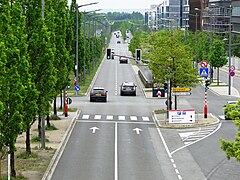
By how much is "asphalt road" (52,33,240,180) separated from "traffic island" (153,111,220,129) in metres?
0.61

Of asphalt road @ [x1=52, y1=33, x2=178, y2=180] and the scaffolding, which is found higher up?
the scaffolding

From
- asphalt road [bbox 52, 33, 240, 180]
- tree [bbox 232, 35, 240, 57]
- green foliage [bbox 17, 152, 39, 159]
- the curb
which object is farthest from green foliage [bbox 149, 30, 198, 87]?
tree [bbox 232, 35, 240, 57]

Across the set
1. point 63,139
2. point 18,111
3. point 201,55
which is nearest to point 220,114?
point 63,139

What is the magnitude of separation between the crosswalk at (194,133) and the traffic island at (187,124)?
77 cm

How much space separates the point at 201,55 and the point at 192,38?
17306 millimetres

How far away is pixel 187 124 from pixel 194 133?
3035 mm

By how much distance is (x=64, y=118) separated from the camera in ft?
Answer: 161

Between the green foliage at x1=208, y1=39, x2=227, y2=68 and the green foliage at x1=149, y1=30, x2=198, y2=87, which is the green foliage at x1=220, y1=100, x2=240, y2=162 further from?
the green foliage at x1=208, y1=39, x2=227, y2=68

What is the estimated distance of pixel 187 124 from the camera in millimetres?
46062

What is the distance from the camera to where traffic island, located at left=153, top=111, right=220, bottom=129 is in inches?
1799

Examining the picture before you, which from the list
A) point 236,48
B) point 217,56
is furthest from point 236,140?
point 236,48

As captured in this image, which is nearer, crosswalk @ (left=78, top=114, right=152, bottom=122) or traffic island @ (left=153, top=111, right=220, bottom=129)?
traffic island @ (left=153, top=111, right=220, bottom=129)

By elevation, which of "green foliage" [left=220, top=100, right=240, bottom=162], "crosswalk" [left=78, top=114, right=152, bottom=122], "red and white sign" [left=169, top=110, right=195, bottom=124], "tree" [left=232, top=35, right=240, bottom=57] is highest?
"tree" [left=232, top=35, right=240, bottom=57]

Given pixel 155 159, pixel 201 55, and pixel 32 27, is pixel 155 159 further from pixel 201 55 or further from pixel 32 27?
pixel 201 55
